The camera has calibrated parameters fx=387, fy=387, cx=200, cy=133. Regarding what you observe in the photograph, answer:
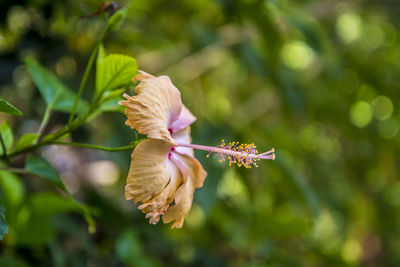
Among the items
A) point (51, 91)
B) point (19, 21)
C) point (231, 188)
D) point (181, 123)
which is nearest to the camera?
point (181, 123)

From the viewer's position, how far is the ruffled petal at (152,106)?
400 mm

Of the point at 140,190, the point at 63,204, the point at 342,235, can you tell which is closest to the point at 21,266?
the point at 63,204

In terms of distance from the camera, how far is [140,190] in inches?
15.7

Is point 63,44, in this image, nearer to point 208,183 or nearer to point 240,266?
point 208,183

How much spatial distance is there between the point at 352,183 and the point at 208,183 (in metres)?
1.22

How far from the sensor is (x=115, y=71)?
0.46m

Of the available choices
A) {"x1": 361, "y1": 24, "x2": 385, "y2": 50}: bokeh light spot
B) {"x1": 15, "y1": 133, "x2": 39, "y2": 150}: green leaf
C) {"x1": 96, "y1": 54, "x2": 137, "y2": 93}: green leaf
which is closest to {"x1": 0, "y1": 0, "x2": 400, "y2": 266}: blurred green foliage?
{"x1": 15, "y1": 133, "x2": 39, "y2": 150}: green leaf

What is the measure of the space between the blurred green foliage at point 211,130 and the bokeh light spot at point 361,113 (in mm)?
13

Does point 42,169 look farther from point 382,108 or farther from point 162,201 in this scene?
point 382,108

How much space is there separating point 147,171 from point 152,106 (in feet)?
0.23

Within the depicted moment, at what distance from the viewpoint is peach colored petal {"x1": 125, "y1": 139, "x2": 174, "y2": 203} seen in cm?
39

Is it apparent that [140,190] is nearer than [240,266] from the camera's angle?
Yes

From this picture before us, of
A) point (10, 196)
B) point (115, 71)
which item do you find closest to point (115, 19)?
point (115, 71)

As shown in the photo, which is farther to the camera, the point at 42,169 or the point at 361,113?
the point at 361,113
